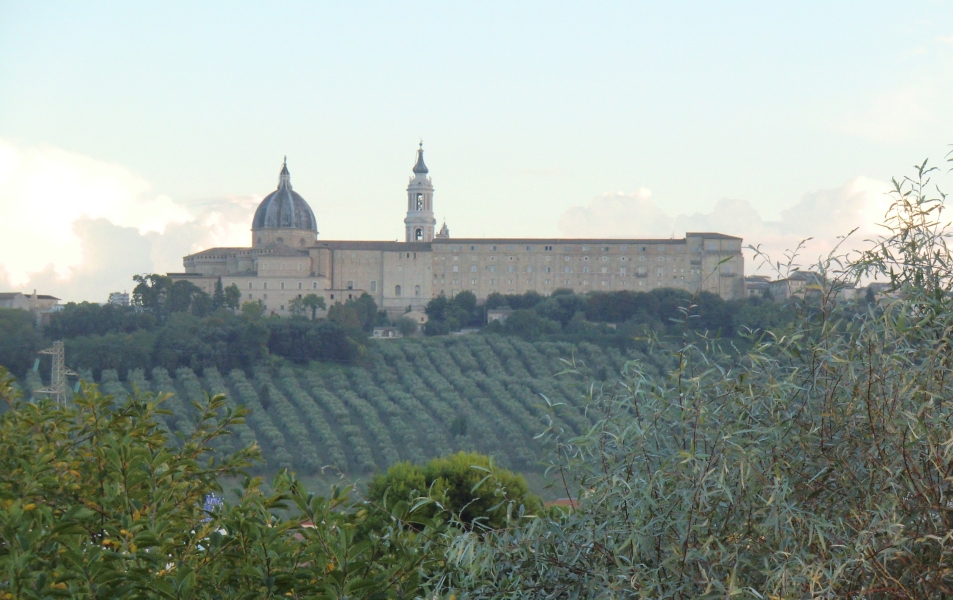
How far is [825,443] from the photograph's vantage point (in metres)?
1.80

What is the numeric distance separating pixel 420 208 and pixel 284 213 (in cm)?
859

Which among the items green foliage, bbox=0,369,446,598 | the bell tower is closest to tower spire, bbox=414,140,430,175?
the bell tower

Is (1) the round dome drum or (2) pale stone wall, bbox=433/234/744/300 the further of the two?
(1) the round dome drum

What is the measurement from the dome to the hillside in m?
21.6

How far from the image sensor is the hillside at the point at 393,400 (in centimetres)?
2173

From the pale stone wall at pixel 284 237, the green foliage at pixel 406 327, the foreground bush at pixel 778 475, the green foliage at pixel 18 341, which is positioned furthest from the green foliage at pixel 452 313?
the foreground bush at pixel 778 475

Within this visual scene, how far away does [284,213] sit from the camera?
5762cm

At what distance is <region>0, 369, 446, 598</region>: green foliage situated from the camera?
184 centimetres

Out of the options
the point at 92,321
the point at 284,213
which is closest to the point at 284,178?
the point at 284,213

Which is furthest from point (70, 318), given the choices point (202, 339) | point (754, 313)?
point (754, 313)

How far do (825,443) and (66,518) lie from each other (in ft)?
4.33

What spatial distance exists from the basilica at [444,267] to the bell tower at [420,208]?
7783 millimetres

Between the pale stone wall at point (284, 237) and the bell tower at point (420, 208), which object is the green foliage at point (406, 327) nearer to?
the pale stone wall at point (284, 237)

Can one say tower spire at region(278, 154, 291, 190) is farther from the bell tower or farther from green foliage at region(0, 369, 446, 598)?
green foliage at region(0, 369, 446, 598)
